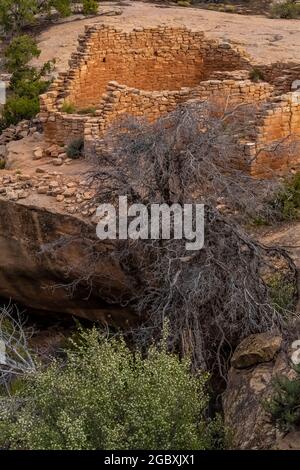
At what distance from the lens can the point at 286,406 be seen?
8492 millimetres

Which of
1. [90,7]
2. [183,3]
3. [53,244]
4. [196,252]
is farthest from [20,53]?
[196,252]

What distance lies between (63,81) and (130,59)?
1.56 metres

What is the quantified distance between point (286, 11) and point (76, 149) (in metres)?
17.5

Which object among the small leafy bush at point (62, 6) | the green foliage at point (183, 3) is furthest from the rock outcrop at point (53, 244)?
the green foliage at point (183, 3)

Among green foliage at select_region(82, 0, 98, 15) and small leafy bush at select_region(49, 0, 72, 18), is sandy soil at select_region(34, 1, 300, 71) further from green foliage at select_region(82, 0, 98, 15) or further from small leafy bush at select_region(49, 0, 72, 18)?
green foliage at select_region(82, 0, 98, 15)

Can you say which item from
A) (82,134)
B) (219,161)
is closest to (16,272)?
(82,134)

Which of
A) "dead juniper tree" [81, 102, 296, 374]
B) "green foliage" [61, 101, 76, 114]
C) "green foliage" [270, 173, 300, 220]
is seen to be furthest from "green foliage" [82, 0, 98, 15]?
"green foliage" [270, 173, 300, 220]

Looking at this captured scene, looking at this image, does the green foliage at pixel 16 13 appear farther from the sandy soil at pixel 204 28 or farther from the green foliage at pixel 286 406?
the green foliage at pixel 286 406

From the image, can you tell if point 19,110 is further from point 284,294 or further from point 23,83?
point 284,294

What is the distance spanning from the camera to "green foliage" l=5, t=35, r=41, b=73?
2425cm

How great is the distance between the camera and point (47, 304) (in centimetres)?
1420

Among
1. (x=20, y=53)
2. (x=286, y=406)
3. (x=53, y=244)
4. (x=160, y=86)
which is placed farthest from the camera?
(x=20, y=53)

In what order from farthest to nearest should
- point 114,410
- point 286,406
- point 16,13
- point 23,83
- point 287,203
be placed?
point 16,13 < point 23,83 < point 287,203 < point 114,410 < point 286,406

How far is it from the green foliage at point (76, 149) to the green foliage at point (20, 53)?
988 cm
